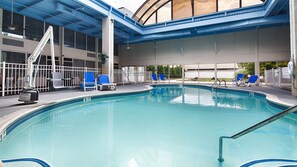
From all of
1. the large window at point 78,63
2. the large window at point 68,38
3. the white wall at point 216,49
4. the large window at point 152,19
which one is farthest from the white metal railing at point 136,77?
the large window at point 152,19

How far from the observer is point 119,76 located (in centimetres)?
1510

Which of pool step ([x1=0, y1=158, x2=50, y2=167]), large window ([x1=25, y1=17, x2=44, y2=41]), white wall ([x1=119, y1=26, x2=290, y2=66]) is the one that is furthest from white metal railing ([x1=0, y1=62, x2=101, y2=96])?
white wall ([x1=119, y1=26, x2=290, y2=66])

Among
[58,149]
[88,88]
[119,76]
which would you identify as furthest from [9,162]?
[119,76]

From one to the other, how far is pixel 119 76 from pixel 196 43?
7071 millimetres

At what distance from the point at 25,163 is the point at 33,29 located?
1095 centimetres

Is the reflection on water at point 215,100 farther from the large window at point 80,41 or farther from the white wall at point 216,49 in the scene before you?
the large window at point 80,41

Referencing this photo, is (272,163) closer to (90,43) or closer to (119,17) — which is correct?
(119,17)

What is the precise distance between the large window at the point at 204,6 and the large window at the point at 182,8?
0.46 m

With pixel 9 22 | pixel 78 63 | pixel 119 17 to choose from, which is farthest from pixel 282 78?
pixel 9 22

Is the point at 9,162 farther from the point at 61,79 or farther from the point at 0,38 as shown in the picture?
the point at 0,38

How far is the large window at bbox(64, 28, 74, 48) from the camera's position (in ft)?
40.0

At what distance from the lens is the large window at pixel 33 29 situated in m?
10.1

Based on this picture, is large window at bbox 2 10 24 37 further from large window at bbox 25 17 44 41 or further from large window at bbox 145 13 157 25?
large window at bbox 145 13 157 25

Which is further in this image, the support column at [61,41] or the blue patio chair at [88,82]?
the support column at [61,41]
